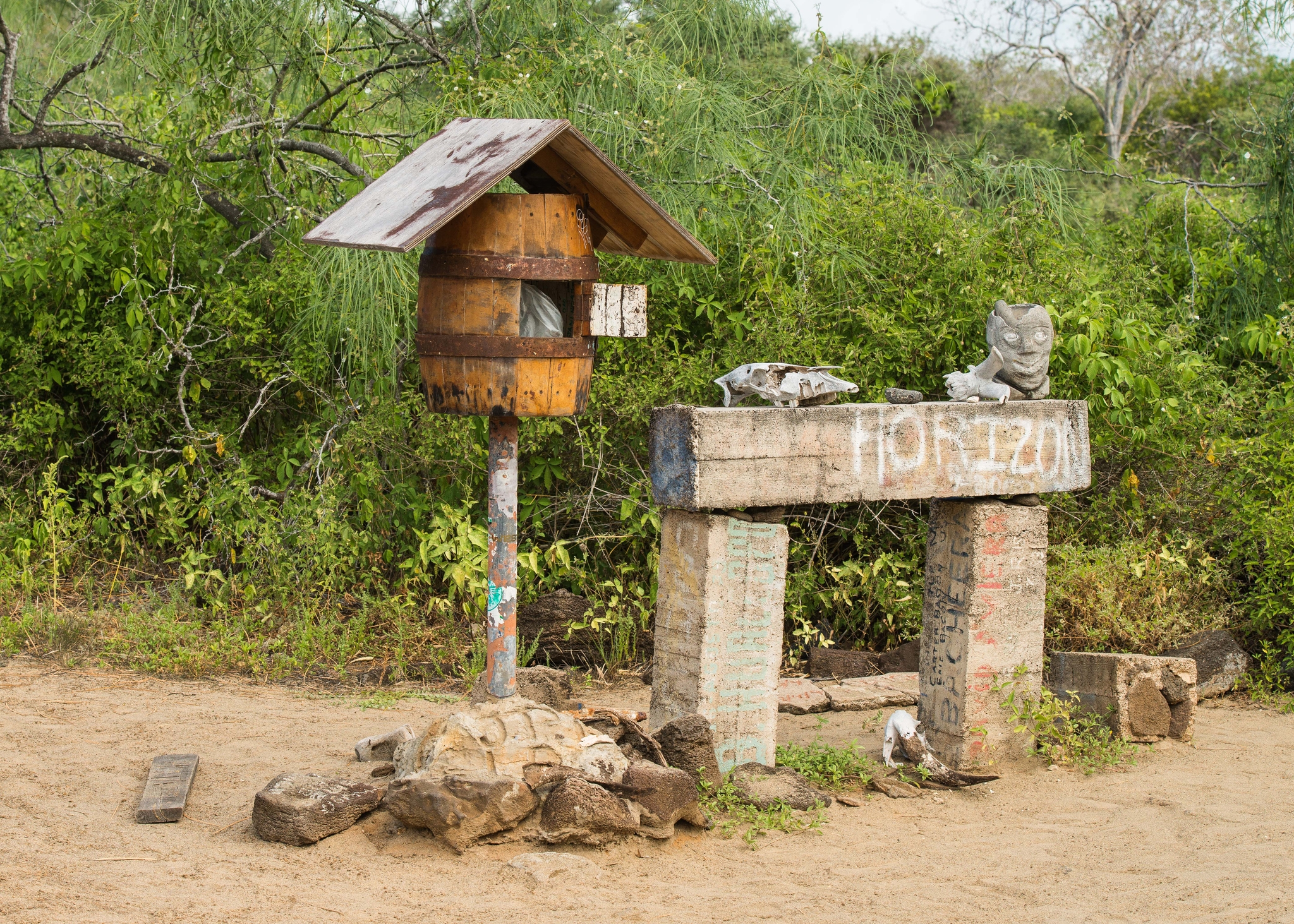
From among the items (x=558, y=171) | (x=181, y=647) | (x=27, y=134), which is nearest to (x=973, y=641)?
(x=558, y=171)

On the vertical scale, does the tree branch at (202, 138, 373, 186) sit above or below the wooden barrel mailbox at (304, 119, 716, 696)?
above

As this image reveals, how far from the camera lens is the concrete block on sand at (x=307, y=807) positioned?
13.2 ft

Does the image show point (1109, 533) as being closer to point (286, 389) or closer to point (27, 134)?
point (286, 389)

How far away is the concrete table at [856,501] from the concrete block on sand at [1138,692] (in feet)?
1.65

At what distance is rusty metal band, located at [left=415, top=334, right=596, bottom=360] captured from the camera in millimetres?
3986

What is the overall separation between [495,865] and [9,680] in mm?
3524

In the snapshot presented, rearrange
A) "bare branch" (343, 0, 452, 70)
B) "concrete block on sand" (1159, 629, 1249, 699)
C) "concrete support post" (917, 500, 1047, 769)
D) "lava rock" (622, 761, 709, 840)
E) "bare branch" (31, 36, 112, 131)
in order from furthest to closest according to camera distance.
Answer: "bare branch" (343, 0, 452, 70) < "bare branch" (31, 36, 112, 131) < "concrete block on sand" (1159, 629, 1249, 699) < "concrete support post" (917, 500, 1047, 769) < "lava rock" (622, 761, 709, 840)

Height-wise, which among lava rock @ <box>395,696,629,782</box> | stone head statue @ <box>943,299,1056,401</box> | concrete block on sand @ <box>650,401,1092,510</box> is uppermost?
stone head statue @ <box>943,299,1056,401</box>

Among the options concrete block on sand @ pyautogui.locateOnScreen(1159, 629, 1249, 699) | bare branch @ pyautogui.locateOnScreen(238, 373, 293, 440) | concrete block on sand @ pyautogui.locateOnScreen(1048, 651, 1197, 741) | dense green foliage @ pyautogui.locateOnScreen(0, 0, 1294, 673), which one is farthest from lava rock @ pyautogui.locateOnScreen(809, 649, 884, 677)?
bare branch @ pyautogui.locateOnScreen(238, 373, 293, 440)

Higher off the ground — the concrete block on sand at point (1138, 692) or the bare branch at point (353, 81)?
the bare branch at point (353, 81)

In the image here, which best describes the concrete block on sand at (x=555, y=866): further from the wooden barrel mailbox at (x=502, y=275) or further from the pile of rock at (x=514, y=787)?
the wooden barrel mailbox at (x=502, y=275)

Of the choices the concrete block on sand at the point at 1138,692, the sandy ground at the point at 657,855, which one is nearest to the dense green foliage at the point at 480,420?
the concrete block on sand at the point at 1138,692

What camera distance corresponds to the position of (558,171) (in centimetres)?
425

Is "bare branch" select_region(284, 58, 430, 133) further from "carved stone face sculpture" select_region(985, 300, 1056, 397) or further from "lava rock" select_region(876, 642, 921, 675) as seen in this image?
"lava rock" select_region(876, 642, 921, 675)
